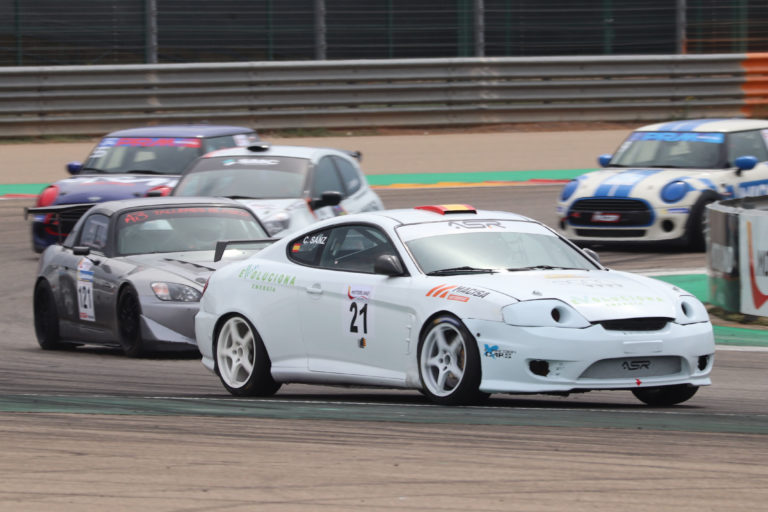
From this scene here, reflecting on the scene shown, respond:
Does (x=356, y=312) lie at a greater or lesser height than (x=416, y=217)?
lesser

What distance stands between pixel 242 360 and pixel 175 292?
2.42m

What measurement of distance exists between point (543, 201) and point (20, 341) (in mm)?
9802

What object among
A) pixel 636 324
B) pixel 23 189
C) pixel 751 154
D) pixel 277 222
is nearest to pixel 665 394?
pixel 636 324

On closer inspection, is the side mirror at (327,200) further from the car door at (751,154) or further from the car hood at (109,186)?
the car door at (751,154)

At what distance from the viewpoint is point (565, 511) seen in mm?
5656

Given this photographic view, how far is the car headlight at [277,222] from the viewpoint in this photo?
49.5 ft

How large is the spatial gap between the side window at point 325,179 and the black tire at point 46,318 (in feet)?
11.6

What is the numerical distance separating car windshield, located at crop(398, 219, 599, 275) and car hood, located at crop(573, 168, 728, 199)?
8.12m

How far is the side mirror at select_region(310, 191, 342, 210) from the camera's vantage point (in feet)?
50.4

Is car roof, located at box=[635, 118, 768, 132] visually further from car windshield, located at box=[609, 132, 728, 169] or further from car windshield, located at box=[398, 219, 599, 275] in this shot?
car windshield, located at box=[398, 219, 599, 275]

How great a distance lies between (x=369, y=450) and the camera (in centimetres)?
698

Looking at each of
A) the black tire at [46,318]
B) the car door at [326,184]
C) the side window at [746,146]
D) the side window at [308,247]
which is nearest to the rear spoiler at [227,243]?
the side window at [308,247]

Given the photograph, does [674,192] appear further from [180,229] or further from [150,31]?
[150,31]

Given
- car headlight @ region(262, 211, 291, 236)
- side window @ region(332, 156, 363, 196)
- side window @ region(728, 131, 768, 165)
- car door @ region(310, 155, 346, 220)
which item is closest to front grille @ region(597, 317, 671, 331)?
car headlight @ region(262, 211, 291, 236)
